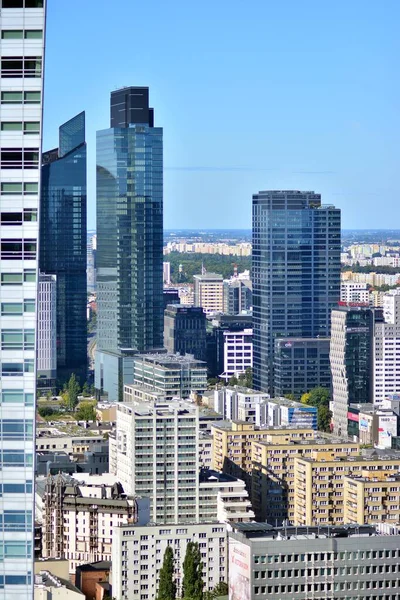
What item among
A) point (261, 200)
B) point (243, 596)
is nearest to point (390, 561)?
point (243, 596)

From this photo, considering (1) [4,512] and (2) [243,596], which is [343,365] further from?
(1) [4,512]

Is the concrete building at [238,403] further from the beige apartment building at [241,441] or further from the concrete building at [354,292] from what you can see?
the concrete building at [354,292]

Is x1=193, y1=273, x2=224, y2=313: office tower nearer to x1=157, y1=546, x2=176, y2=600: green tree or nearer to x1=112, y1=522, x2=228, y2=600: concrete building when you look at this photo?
x1=112, y1=522, x2=228, y2=600: concrete building

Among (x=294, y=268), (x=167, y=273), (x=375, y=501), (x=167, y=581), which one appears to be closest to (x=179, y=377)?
(x=294, y=268)

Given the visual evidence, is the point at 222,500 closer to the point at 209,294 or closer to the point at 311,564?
the point at 311,564

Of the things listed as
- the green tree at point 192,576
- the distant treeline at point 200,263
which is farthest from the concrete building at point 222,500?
the distant treeline at point 200,263
